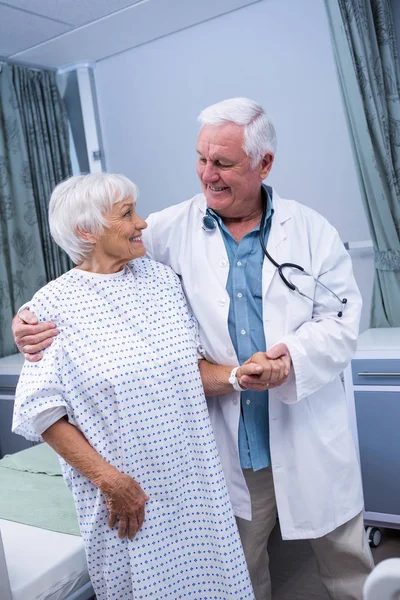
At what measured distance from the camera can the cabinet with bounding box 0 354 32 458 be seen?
3.37 metres

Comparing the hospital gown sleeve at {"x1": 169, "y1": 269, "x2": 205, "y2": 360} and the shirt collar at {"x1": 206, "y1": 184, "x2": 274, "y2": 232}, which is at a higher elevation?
the shirt collar at {"x1": 206, "y1": 184, "x2": 274, "y2": 232}

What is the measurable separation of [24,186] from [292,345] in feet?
8.68

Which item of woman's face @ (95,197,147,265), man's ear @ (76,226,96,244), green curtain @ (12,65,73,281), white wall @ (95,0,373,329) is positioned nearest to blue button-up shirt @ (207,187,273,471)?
woman's face @ (95,197,147,265)

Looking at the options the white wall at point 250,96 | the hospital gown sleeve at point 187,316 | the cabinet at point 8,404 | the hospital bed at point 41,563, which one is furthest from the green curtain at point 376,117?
the cabinet at point 8,404

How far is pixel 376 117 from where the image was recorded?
9.04ft

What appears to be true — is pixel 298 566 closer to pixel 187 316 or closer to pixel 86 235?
pixel 187 316

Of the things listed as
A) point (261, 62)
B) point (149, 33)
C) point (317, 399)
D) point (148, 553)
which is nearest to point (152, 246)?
point (317, 399)

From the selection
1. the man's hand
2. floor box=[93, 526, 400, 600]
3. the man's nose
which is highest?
the man's nose

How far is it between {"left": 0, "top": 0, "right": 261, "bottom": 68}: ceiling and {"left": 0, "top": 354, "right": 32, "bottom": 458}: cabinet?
1701mm

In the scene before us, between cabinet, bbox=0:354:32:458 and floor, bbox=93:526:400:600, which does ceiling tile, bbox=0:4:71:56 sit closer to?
cabinet, bbox=0:354:32:458

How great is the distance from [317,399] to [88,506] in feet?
2.12

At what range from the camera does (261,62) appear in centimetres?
330

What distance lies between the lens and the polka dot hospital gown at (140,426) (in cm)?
145

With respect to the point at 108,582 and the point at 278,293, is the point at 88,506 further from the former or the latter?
the point at 278,293
